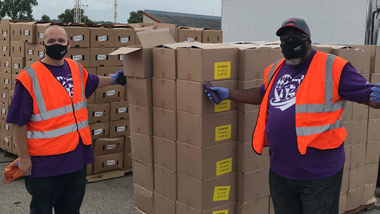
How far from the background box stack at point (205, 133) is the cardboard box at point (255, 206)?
10 centimetres

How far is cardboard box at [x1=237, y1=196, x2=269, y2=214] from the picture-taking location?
3590 mm

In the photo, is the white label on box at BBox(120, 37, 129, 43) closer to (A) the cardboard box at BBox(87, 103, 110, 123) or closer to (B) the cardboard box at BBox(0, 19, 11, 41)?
(A) the cardboard box at BBox(87, 103, 110, 123)

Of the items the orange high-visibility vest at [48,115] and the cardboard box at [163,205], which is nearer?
the orange high-visibility vest at [48,115]

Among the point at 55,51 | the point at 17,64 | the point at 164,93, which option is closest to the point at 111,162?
the point at 17,64

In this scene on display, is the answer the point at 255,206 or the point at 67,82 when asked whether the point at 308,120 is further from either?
the point at 67,82

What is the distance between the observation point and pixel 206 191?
3.37 metres

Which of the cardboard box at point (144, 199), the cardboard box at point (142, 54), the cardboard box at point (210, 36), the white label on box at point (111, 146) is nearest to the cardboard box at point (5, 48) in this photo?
the white label on box at point (111, 146)

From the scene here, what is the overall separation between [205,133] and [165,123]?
450 millimetres

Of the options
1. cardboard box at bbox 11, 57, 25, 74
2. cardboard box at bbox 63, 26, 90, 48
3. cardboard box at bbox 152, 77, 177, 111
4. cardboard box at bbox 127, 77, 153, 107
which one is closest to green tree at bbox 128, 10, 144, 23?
cardboard box at bbox 11, 57, 25, 74

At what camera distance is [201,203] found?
3371mm

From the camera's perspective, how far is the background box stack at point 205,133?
3.23 metres

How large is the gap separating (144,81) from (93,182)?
274 centimetres

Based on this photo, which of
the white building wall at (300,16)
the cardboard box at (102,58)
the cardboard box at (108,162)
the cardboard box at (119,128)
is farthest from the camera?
the white building wall at (300,16)

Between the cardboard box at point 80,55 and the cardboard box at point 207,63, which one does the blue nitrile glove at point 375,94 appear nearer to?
the cardboard box at point 207,63
